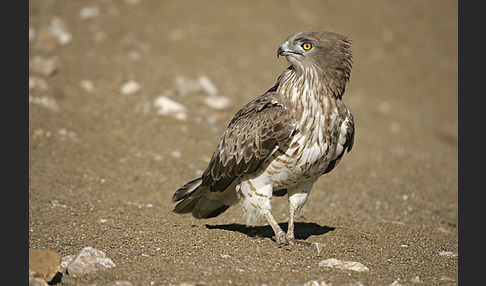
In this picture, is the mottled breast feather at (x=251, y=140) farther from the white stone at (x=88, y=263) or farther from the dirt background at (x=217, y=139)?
the white stone at (x=88, y=263)

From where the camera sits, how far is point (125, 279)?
5598 millimetres

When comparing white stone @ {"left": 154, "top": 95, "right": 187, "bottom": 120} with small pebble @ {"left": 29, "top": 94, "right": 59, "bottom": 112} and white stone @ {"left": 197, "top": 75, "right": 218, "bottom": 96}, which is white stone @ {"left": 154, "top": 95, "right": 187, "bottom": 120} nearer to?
white stone @ {"left": 197, "top": 75, "right": 218, "bottom": 96}

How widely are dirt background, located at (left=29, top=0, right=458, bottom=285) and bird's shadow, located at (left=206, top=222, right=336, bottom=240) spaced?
0.09 ft

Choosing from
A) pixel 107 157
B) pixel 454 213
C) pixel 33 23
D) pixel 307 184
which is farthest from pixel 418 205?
pixel 33 23

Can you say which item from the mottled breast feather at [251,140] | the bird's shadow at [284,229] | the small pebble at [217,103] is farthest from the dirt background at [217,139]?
the mottled breast feather at [251,140]

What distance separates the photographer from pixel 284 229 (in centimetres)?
816

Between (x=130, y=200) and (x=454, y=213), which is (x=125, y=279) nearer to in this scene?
(x=130, y=200)

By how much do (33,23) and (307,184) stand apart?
12.1 metres

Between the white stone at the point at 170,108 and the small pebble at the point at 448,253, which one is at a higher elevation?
the white stone at the point at 170,108

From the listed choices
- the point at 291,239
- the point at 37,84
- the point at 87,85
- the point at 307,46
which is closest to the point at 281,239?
the point at 291,239

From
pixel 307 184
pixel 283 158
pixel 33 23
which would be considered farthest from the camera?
pixel 33 23

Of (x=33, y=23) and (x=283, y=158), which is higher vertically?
(x=33, y=23)

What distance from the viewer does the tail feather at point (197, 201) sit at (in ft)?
25.5

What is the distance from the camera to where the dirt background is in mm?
6680
